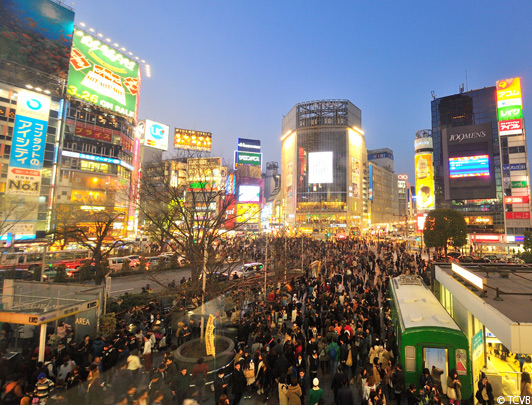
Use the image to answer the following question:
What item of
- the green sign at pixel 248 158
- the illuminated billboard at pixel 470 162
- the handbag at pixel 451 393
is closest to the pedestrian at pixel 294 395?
the handbag at pixel 451 393

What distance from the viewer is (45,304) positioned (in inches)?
381

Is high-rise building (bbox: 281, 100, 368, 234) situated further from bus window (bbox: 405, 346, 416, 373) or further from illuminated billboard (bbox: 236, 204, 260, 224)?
bus window (bbox: 405, 346, 416, 373)

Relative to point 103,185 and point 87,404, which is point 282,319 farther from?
point 103,185

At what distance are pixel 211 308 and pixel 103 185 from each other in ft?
129

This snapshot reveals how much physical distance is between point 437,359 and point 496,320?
1982 mm

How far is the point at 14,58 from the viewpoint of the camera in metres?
33.1

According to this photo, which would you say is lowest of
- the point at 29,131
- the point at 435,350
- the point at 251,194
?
the point at 435,350

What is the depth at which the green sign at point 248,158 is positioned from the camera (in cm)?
7612

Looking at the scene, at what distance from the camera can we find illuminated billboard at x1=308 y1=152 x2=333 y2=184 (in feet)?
285

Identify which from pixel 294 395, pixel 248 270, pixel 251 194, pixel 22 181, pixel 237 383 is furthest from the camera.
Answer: pixel 251 194

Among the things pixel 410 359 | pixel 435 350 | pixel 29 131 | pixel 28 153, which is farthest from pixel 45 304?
pixel 29 131

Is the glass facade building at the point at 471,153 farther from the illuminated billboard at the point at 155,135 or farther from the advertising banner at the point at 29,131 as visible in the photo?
the advertising banner at the point at 29,131

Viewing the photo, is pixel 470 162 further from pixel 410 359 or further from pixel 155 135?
pixel 410 359

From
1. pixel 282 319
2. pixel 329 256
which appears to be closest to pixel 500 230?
pixel 329 256
